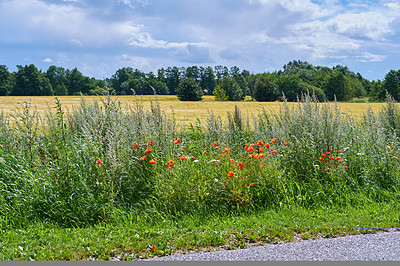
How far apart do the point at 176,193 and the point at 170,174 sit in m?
0.46

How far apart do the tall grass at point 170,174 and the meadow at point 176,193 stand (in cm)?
2

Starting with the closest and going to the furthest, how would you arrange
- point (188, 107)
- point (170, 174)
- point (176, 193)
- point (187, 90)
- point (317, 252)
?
point (317, 252) → point (176, 193) → point (170, 174) → point (188, 107) → point (187, 90)

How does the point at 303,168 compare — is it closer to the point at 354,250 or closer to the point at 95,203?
the point at 354,250

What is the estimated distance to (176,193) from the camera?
5098 millimetres

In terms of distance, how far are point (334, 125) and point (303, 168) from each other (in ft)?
4.12

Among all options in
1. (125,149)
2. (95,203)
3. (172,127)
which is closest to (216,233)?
(95,203)

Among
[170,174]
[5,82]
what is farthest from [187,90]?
[170,174]

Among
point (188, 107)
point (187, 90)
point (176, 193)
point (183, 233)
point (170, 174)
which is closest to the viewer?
point (183, 233)

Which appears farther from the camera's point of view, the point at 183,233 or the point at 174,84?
the point at 174,84

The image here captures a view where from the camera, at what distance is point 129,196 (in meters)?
5.42

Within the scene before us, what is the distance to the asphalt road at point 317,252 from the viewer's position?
3674 millimetres

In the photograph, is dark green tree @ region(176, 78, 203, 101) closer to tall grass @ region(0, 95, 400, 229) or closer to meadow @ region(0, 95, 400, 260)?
tall grass @ region(0, 95, 400, 229)

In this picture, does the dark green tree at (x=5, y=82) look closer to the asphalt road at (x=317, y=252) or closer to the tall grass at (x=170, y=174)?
the tall grass at (x=170, y=174)

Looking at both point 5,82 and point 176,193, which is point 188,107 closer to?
point 176,193
